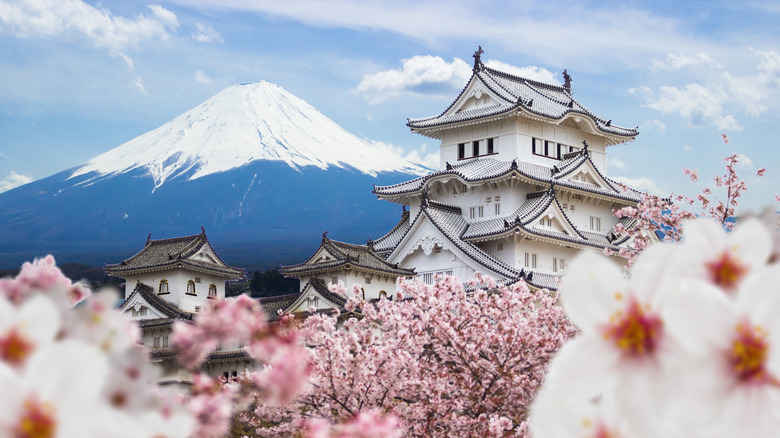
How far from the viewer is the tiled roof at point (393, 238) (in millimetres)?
37812

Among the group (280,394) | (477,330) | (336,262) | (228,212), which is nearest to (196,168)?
(228,212)

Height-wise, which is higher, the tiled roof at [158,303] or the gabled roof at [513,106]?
the gabled roof at [513,106]

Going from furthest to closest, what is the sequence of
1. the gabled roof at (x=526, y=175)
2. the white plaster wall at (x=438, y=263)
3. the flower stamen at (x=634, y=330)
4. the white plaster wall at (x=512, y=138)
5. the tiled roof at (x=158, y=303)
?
the tiled roof at (x=158, y=303) → the white plaster wall at (x=512, y=138) → the gabled roof at (x=526, y=175) → the white plaster wall at (x=438, y=263) → the flower stamen at (x=634, y=330)

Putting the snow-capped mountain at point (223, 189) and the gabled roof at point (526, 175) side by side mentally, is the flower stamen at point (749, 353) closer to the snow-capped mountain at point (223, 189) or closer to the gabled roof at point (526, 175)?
the gabled roof at point (526, 175)

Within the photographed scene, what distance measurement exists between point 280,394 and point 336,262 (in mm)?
31031

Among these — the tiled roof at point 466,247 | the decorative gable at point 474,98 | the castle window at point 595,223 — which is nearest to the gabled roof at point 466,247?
the tiled roof at point 466,247

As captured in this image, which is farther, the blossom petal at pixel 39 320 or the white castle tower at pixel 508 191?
the white castle tower at pixel 508 191

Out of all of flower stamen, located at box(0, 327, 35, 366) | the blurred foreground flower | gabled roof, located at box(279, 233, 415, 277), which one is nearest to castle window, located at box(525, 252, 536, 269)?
gabled roof, located at box(279, 233, 415, 277)

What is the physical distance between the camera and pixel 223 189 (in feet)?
586

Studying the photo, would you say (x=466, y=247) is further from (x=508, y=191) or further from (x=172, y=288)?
(x=172, y=288)

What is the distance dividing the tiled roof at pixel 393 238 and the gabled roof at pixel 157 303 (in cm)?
872

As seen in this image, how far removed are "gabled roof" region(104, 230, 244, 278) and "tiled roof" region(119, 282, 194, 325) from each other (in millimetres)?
1114

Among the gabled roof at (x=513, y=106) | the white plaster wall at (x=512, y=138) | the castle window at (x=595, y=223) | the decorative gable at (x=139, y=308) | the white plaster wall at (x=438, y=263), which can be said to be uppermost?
the gabled roof at (x=513, y=106)

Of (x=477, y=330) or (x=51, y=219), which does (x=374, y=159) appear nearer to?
(x=51, y=219)
